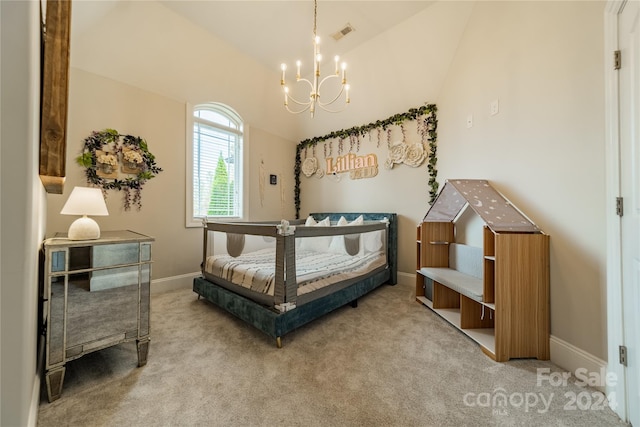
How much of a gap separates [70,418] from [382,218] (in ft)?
11.6

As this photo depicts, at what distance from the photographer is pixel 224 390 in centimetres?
144

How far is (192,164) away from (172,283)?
5.74 ft

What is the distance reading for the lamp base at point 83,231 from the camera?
5.05ft

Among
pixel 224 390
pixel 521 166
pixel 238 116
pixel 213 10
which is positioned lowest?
pixel 224 390

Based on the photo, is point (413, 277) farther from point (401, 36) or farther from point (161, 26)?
point (161, 26)

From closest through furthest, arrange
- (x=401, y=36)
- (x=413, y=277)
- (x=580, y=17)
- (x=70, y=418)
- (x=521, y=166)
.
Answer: (x=70, y=418)
(x=580, y=17)
(x=521, y=166)
(x=401, y=36)
(x=413, y=277)

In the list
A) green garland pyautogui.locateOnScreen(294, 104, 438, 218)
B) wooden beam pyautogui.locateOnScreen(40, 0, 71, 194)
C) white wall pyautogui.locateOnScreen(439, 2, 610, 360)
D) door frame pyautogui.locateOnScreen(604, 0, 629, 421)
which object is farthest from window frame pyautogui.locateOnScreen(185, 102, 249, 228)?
door frame pyautogui.locateOnScreen(604, 0, 629, 421)

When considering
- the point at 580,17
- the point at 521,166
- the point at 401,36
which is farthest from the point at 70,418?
the point at 401,36

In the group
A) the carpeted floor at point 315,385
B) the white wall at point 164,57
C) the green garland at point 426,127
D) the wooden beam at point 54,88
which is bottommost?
the carpeted floor at point 315,385

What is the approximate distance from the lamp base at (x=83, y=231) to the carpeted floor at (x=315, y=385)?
91 cm

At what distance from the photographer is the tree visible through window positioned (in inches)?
145

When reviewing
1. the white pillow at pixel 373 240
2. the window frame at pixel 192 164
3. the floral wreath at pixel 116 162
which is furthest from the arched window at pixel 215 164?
the white pillow at pixel 373 240

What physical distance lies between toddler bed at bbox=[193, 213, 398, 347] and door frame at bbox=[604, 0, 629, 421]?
6.15 feet

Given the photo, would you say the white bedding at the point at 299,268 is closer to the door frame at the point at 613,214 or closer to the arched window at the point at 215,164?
the arched window at the point at 215,164
